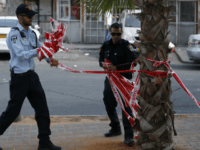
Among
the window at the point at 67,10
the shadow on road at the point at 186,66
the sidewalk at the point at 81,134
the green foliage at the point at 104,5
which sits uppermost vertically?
the window at the point at 67,10

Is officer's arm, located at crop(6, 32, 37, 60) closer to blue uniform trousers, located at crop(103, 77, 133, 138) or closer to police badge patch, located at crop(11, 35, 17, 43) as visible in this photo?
police badge patch, located at crop(11, 35, 17, 43)

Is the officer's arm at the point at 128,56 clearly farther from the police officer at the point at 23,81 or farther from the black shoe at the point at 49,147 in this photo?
the black shoe at the point at 49,147

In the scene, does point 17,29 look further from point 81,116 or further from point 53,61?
point 81,116

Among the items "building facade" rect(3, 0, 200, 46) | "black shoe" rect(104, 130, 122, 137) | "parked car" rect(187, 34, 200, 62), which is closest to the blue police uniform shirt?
"black shoe" rect(104, 130, 122, 137)

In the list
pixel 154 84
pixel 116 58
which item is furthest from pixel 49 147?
pixel 154 84

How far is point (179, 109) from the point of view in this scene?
7598 millimetres

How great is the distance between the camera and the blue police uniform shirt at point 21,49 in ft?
14.5

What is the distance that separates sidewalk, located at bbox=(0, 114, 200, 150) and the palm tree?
69 centimetres

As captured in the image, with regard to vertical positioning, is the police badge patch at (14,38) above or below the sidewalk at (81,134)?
above

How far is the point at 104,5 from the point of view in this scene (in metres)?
4.95

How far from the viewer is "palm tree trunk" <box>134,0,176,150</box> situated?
3779 millimetres

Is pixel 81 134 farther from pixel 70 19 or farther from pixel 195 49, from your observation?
pixel 70 19

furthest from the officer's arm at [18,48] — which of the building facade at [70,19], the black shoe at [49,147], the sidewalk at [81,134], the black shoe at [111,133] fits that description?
the building facade at [70,19]

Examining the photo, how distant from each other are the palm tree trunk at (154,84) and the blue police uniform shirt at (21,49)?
1.44 meters
